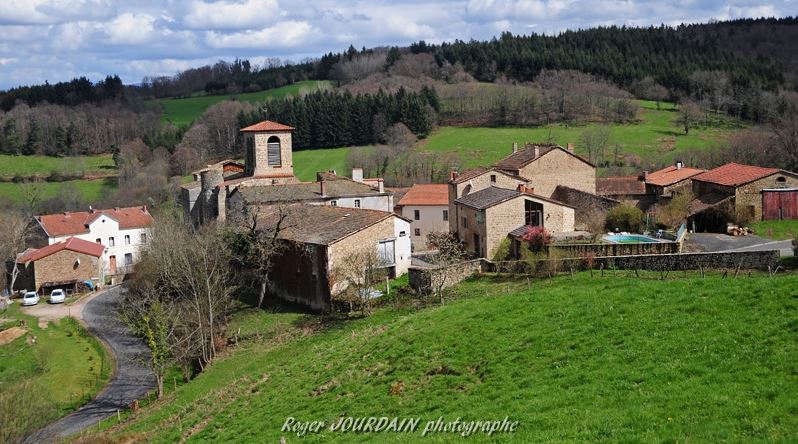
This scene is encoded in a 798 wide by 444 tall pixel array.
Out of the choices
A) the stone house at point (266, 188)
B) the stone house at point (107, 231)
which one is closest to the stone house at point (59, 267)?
the stone house at point (107, 231)

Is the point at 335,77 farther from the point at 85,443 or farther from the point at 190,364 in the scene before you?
the point at 85,443

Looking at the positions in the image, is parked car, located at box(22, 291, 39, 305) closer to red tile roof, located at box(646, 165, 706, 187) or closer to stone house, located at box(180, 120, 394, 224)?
stone house, located at box(180, 120, 394, 224)

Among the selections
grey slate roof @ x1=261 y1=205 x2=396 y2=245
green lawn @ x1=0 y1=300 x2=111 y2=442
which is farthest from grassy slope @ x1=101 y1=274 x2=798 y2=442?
grey slate roof @ x1=261 y1=205 x2=396 y2=245

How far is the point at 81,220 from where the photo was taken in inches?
2557

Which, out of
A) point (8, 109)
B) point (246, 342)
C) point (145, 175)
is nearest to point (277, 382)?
point (246, 342)

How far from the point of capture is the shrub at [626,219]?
3947 cm

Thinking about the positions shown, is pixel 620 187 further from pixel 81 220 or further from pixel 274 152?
pixel 81 220

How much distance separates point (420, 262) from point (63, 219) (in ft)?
128

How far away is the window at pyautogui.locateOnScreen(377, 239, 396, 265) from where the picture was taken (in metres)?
36.4

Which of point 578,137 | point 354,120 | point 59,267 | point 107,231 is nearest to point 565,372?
point 59,267

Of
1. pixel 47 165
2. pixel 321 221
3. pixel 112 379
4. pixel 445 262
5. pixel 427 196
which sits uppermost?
pixel 47 165

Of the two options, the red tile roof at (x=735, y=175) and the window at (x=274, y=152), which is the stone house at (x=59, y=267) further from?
the red tile roof at (x=735, y=175)

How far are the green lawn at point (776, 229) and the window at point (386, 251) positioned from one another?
18.9 m

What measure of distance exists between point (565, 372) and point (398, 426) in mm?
3580
